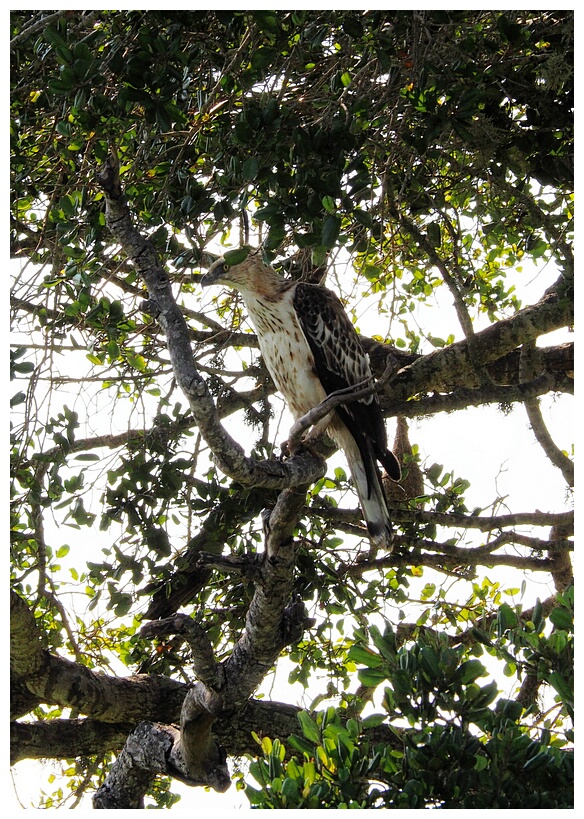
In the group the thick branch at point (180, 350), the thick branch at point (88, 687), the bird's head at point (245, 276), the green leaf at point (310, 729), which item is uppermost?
the bird's head at point (245, 276)

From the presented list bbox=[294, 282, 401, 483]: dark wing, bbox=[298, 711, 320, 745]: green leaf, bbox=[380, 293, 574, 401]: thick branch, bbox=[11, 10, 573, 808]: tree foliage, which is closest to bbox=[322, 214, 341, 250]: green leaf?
bbox=[11, 10, 573, 808]: tree foliage

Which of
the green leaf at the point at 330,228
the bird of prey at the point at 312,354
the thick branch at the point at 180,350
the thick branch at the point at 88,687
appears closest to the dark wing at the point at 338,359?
the bird of prey at the point at 312,354

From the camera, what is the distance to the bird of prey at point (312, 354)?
3.59 m

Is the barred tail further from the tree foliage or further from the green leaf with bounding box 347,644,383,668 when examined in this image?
the green leaf with bounding box 347,644,383,668

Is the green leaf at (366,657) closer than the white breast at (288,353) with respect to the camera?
Yes

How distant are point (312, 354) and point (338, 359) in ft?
0.45

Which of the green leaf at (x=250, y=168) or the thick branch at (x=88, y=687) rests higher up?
the green leaf at (x=250, y=168)

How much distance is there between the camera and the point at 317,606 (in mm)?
3650

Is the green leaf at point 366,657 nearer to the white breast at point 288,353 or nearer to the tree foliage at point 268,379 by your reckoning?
the tree foliage at point 268,379

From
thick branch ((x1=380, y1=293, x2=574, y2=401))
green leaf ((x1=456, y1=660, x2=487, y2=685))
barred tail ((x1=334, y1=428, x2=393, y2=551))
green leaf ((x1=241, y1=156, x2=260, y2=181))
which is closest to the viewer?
green leaf ((x1=456, y1=660, x2=487, y2=685))

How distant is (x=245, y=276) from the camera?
3.67 meters

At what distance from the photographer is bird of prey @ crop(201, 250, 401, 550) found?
141 inches

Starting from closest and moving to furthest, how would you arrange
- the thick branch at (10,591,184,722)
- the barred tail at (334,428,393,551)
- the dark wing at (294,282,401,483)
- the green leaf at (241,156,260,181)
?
the green leaf at (241,156,260,181)
the thick branch at (10,591,184,722)
the barred tail at (334,428,393,551)
the dark wing at (294,282,401,483)

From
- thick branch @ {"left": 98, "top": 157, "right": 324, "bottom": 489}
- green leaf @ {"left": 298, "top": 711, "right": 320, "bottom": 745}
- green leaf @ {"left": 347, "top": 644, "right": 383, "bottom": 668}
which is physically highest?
thick branch @ {"left": 98, "top": 157, "right": 324, "bottom": 489}
